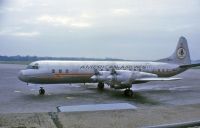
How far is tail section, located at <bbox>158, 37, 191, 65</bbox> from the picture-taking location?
32281 mm

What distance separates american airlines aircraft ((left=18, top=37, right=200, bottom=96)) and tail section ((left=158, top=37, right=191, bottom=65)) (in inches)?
58.2

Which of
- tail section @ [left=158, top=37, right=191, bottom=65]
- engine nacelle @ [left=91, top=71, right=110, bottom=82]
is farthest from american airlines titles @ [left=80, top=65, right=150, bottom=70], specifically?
tail section @ [left=158, top=37, right=191, bottom=65]

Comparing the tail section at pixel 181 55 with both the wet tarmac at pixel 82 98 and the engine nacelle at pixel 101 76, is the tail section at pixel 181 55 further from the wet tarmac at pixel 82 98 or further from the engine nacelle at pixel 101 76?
the engine nacelle at pixel 101 76

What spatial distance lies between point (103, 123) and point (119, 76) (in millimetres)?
16124

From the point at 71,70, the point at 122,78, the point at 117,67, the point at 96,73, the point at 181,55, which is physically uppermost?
the point at 181,55

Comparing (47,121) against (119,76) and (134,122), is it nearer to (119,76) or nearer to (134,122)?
(134,122)

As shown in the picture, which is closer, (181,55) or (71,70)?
(71,70)

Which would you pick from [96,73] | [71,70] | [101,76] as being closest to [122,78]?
[101,76]

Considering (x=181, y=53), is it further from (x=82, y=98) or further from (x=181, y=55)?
(x=82, y=98)

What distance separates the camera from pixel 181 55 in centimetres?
3253

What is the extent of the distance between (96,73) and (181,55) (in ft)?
34.0

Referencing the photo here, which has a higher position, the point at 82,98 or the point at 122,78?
the point at 122,78

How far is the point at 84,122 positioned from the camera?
7410 millimetres

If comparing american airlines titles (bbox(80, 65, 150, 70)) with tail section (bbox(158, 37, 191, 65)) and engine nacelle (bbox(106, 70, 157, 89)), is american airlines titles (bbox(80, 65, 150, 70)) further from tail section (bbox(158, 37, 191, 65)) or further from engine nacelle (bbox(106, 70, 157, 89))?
tail section (bbox(158, 37, 191, 65))
